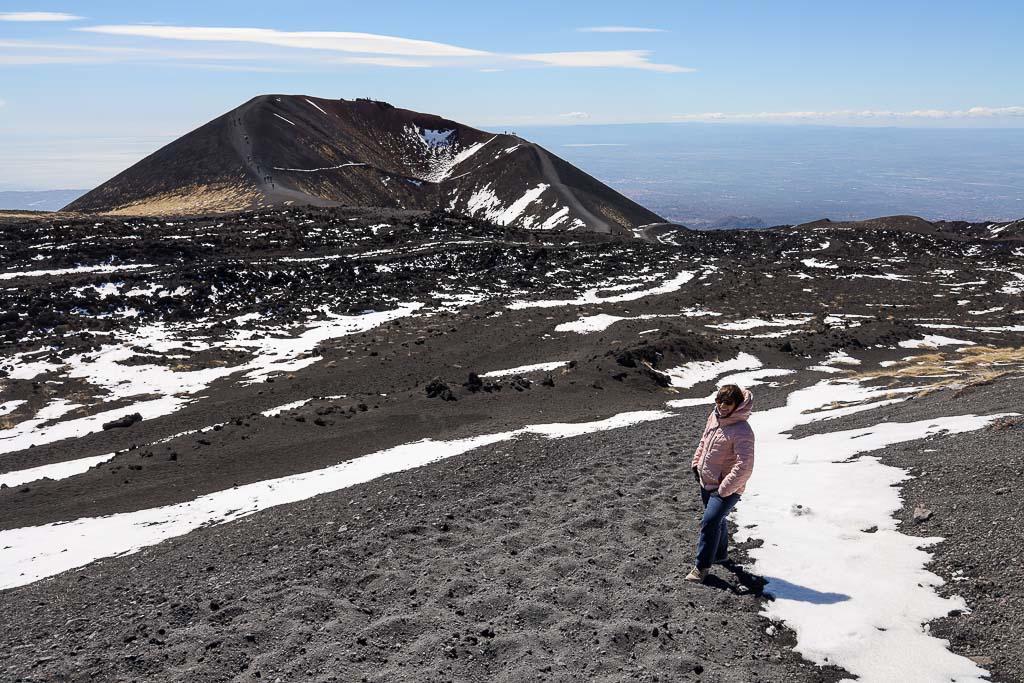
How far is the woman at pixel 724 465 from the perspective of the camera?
28.1 ft

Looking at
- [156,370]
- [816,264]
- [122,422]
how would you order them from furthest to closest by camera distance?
[816,264]
[156,370]
[122,422]

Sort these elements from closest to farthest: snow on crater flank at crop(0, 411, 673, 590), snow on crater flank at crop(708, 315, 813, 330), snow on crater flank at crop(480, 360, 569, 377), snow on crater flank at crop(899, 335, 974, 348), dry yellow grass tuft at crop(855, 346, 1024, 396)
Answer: snow on crater flank at crop(0, 411, 673, 590), dry yellow grass tuft at crop(855, 346, 1024, 396), snow on crater flank at crop(480, 360, 569, 377), snow on crater flank at crop(899, 335, 974, 348), snow on crater flank at crop(708, 315, 813, 330)

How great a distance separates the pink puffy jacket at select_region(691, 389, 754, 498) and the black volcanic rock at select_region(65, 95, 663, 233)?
88857 millimetres

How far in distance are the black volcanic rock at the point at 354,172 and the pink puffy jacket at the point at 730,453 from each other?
88.9 metres

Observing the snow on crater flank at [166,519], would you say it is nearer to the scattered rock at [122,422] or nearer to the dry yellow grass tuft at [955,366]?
the scattered rock at [122,422]

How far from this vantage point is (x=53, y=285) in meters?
42.6

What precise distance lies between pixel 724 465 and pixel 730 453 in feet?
0.64

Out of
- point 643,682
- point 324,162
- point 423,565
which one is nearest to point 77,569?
point 423,565

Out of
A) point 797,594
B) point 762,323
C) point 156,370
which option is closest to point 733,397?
point 797,594

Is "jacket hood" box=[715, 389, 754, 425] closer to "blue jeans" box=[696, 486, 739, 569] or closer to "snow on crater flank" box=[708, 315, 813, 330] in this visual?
"blue jeans" box=[696, 486, 739, 569]

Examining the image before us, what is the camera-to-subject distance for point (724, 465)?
8758 millimetres

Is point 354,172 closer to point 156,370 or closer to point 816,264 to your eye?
point 816,264

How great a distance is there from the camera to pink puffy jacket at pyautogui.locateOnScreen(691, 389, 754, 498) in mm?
8539

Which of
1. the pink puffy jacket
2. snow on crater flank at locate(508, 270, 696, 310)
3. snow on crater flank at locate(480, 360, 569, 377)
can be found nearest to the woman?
the pink puffy jacket
